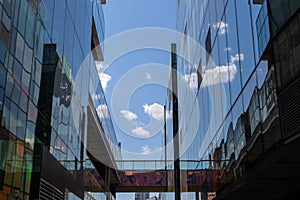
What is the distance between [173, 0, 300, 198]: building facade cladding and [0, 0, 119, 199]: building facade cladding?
19.0 feet

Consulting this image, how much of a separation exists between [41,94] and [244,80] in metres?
6.12

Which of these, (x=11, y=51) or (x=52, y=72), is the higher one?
(x=52, y=72)

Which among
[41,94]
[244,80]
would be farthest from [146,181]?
[244,80]

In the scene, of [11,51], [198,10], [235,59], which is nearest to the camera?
[11,51]

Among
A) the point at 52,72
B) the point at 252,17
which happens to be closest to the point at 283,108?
the point at 252,17

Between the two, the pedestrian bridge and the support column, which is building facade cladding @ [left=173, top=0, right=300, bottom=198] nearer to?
the support column

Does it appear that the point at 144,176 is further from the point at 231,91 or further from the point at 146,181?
the point at 231,91

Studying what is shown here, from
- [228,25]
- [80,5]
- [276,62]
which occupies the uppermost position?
[80,5]

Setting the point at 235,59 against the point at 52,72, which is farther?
the point at 52,72

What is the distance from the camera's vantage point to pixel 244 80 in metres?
11.4

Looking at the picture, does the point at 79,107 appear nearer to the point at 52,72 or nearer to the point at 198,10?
the point at 52,72

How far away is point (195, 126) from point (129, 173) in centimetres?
1925

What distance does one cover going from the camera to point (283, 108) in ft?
26.0

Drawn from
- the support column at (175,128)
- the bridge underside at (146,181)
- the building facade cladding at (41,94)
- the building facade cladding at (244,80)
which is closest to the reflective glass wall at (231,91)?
the building facade cladding at (244,80)
